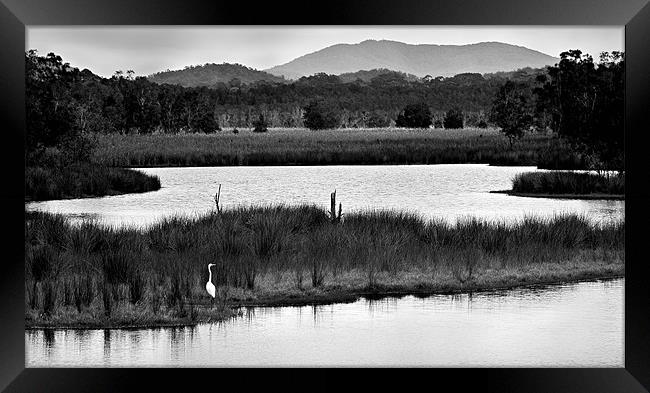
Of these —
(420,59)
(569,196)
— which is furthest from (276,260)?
(569,196)

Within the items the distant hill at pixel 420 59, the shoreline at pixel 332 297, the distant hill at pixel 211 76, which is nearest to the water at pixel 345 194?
the distant hill at pixel 211 76

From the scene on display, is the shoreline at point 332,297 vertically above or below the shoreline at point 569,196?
below

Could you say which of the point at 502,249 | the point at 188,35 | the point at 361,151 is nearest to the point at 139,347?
the point at 502,249

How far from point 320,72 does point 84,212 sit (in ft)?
16.9

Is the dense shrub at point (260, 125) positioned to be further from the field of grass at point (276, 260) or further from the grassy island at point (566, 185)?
the grassy island at point (566, 185)

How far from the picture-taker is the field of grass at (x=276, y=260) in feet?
27.5

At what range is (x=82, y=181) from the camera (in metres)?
14.5

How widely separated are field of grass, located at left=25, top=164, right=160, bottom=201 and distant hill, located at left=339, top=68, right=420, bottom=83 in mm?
4010

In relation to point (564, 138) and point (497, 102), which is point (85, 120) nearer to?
point (497, 102)

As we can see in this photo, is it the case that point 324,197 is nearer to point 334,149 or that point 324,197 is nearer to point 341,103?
point 341,103

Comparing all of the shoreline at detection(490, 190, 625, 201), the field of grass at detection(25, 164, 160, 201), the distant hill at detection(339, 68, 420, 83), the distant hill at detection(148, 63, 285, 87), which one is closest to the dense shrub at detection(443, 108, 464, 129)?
the distant hill at detection(339, 68, 420, 83)

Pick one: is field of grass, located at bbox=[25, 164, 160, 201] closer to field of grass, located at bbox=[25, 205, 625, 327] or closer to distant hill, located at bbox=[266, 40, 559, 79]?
field of grass, located at bbox=[25, 205, 625, 327]

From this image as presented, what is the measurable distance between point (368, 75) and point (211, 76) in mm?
3204

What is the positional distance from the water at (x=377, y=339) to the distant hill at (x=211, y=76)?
23.3 feet
